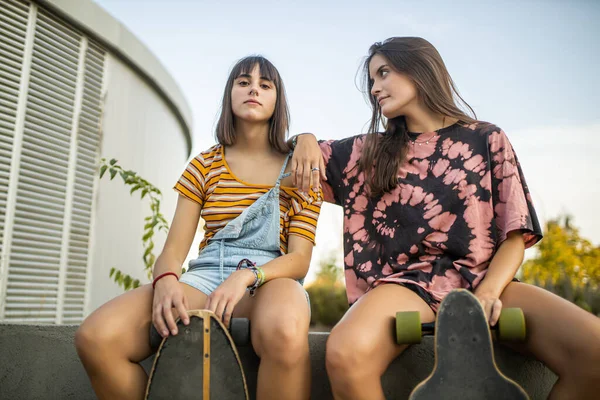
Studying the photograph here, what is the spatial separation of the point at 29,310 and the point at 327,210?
6.17 m

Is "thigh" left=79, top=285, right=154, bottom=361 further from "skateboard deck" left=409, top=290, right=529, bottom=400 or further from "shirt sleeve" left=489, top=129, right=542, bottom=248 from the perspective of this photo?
"shirt sleeve" left=489, top=129, right=542, bottom=248

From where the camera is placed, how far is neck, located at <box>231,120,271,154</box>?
7.39 ft

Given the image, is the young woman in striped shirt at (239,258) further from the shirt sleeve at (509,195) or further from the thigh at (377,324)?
the shirt sleeve at (509,195)

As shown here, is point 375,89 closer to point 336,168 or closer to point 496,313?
point 336,168

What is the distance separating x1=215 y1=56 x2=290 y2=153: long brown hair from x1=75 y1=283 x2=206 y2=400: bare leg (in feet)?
2.80

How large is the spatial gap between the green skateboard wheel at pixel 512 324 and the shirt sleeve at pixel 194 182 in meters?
1.17

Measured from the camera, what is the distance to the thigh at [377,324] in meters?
1.54

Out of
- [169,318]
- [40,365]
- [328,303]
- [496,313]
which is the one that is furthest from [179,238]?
[328,303]

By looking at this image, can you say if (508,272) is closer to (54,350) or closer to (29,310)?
(54,350)

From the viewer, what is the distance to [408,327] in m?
1.52

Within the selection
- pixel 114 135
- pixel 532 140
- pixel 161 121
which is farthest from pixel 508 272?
pixel 532 140

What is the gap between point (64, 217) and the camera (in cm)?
433

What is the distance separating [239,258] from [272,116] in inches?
25.3

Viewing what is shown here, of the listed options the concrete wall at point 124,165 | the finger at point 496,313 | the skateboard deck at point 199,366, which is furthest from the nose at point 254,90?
the concrete wall at point 124,165
